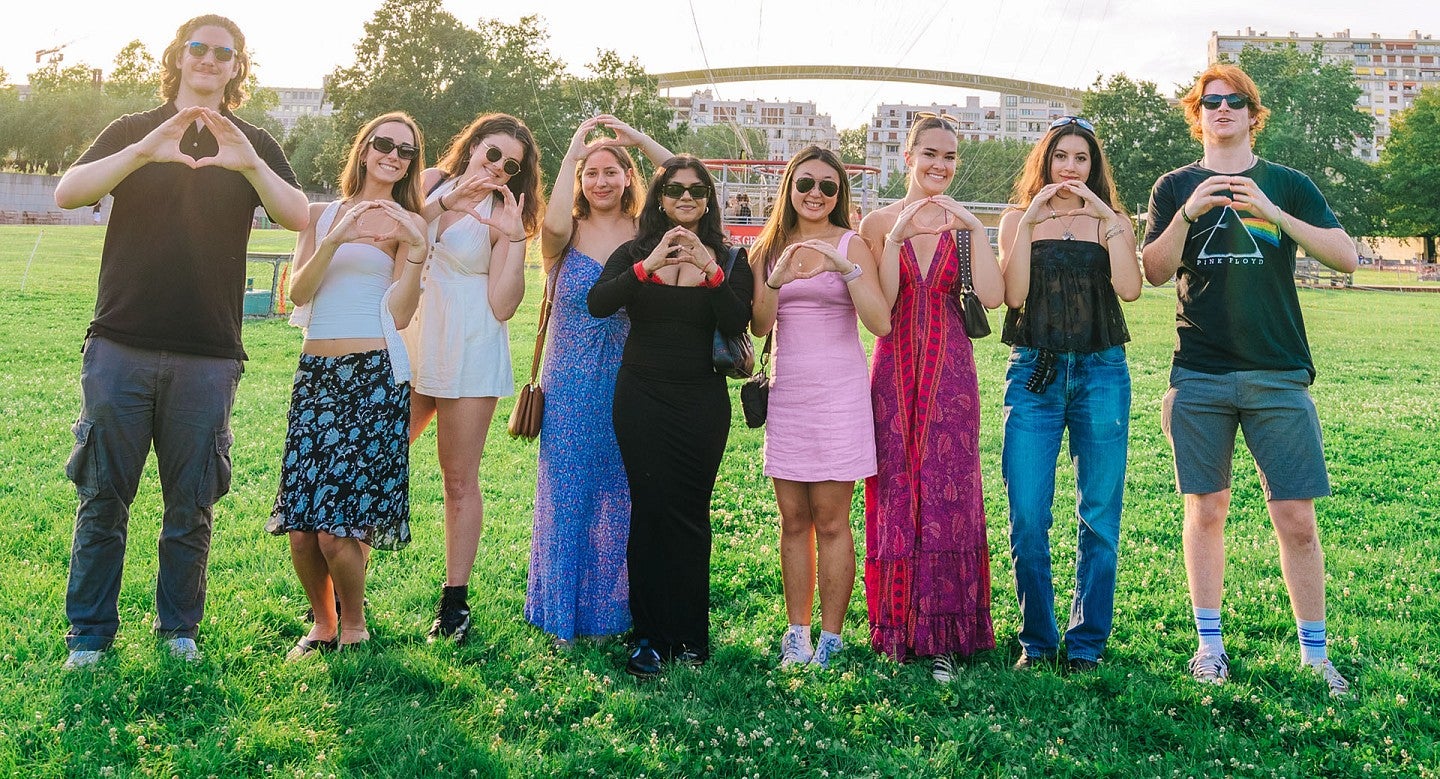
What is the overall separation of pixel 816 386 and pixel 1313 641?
266 centimetres

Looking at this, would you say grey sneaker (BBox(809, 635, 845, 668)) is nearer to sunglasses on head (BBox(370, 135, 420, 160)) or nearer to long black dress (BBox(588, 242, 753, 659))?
long black dress (BBox(588, 242, 753, 659))

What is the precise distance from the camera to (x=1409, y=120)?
6794 centimetres

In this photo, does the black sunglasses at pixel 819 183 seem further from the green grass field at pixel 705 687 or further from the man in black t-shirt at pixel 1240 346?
the green grass field at pixel 705 687

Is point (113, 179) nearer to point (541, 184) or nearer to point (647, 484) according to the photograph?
point (541, 184)

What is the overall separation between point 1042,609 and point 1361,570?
2958 mm

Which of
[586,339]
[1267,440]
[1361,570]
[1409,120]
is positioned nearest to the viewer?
[1267,440]

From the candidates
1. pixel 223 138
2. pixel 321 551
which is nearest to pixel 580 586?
pixel 321 551

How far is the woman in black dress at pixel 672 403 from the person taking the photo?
457cm

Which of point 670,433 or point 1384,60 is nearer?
point 670,433

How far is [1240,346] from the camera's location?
4.42 m

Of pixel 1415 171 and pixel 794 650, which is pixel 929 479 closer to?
pixel 794 650

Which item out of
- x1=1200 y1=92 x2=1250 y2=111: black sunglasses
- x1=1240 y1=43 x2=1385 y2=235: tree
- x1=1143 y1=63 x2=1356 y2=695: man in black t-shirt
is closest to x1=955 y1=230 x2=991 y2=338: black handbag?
x1=1143 y1=63 x2=1356 y2=695: man in black t-shirt

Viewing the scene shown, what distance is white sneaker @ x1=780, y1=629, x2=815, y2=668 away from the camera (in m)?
4.65

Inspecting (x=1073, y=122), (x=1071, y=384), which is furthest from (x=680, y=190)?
(x=1071, y=384)
